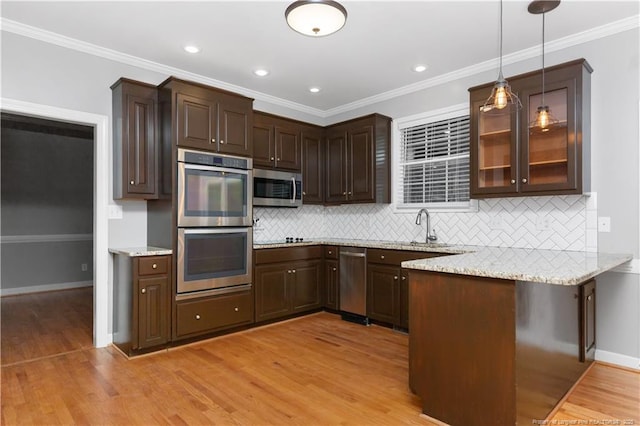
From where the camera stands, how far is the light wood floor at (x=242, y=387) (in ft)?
7.32

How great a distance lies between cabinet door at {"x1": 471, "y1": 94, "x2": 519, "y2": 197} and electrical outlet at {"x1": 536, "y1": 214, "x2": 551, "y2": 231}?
402mm

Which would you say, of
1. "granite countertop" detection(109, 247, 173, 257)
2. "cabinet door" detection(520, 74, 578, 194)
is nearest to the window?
"cabinet door" detection(520, 74, 578, 194)

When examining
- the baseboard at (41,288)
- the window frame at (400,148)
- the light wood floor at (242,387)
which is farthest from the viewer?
the baseboard at (41,288)

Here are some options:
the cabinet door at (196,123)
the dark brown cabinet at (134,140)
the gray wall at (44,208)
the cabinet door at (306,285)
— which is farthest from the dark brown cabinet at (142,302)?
the gray wall at (44,208)

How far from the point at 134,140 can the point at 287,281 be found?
2160 mm

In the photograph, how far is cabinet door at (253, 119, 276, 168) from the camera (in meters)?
4.38

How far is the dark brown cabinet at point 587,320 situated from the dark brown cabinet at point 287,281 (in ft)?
8.83

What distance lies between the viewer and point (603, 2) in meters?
2.74

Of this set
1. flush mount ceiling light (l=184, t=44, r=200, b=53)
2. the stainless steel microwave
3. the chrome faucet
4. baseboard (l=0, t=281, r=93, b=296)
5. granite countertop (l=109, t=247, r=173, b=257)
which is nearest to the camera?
granite countertop (l=109, t=247, r=173, b=257)

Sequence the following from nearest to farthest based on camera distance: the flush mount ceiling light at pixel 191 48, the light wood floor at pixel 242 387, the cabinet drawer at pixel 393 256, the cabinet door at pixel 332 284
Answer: the light wood floor at pixel 242 387 → the flush mount ceiling light at pixel 191 48 → the cabinet drawer at pixel 393 256 → the cabinet door at pixel 332 284

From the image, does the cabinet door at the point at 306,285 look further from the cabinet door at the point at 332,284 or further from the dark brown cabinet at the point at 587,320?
the dark brown cabinet at the point at 587,320

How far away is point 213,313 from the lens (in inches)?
143

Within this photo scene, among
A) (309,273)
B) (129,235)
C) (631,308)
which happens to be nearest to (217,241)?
(129,235)

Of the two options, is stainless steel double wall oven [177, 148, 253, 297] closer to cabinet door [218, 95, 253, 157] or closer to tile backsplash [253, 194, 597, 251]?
cabinet door [218, 95, 253, 157]
